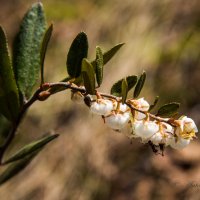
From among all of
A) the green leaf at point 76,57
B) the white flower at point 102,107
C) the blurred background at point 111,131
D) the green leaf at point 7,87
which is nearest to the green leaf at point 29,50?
the green leaf at point 7,87

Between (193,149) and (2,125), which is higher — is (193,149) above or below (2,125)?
below

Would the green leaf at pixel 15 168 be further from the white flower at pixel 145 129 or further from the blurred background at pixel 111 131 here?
the blurred background at pixel 111 131

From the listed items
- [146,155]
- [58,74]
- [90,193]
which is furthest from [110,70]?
[90,193]

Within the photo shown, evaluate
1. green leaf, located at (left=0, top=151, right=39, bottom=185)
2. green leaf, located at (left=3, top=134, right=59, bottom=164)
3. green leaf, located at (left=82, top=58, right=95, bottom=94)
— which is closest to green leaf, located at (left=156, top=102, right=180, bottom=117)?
green leaf, located at (left=82, top=58, right=95, bottom=94)

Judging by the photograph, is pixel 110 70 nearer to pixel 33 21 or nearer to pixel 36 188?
pixel 36 188

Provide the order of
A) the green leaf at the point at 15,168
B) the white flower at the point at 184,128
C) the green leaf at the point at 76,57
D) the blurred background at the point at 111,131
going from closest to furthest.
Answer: the white flower at the point at 184,128, the green leaf at the point at 76,57, the green leaf at the point at 15,168, the blurred background at the point at 111,131

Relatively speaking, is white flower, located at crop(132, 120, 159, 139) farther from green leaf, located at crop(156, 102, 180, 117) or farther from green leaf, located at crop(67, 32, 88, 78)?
green leaf, located at crop(67, 32, 88, 78)
